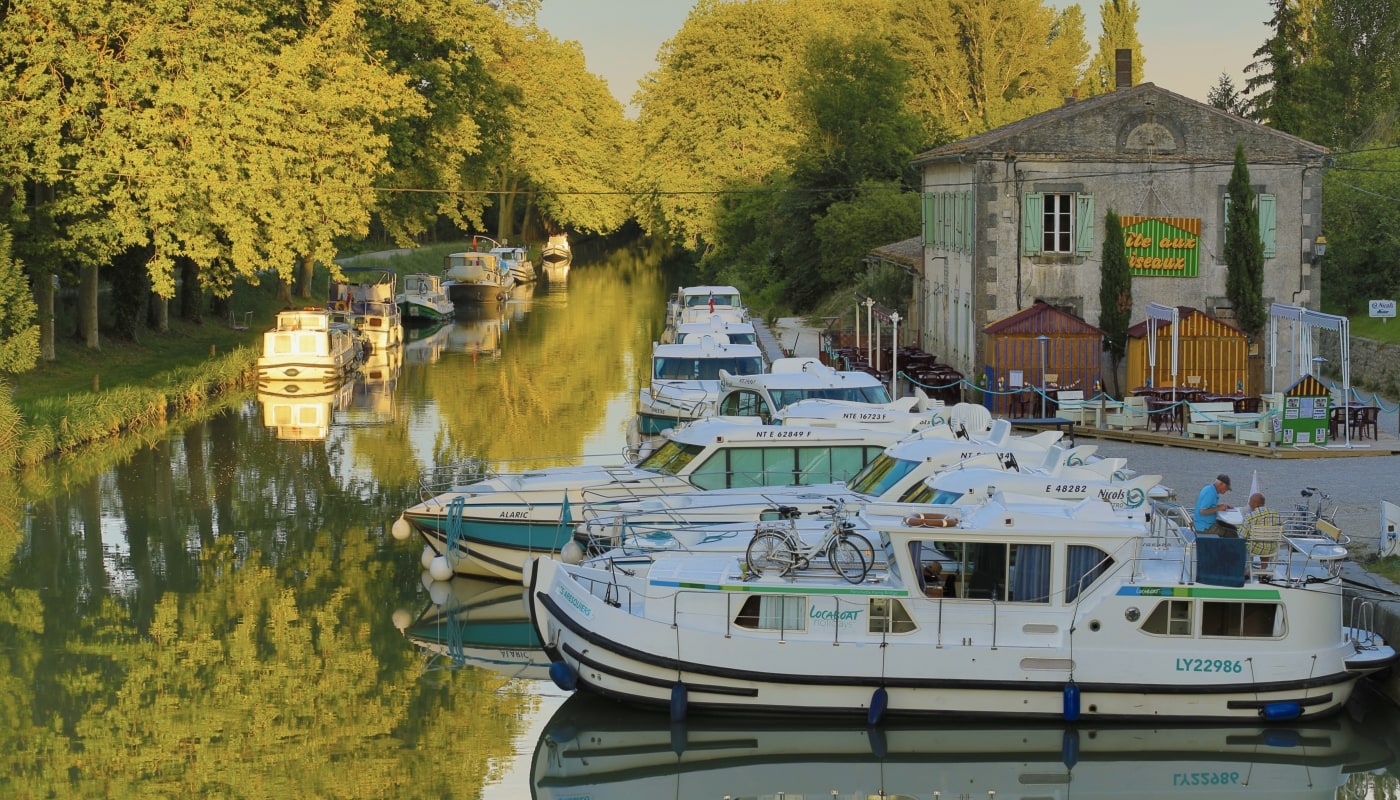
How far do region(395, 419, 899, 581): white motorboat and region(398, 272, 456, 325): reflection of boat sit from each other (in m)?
42.0

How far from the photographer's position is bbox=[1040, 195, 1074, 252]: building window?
118ft

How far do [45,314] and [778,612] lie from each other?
28465mm

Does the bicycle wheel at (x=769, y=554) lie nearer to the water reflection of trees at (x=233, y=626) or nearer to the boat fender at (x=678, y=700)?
the boat fender at (x=678, y=700)

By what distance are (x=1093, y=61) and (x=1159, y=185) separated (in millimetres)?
61915

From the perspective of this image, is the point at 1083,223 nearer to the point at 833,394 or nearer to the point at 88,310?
the point at 833,394

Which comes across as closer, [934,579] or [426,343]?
[934,579]

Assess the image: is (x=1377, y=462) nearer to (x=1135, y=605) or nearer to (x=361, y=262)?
(x=1135, y=605)

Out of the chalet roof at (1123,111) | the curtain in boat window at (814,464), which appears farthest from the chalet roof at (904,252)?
the curtain in boat window at (814,464)

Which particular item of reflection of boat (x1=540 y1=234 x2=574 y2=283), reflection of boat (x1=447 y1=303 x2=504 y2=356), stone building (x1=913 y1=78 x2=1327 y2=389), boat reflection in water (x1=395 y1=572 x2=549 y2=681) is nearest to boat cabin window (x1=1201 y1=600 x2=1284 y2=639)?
boat reflection in water (x1=395 y1=572 x2=549 y2=681)

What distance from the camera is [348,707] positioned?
18.1m

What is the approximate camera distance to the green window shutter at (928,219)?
4306 centimetres

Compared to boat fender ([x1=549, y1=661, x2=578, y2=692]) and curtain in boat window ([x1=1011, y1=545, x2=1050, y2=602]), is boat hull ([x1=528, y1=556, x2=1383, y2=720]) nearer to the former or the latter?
curtain in boat window ([x1=1011, y1=545, x2=1050, y2=602])

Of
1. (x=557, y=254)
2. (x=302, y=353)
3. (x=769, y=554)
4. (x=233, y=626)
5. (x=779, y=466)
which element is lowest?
(x=233, y=626)

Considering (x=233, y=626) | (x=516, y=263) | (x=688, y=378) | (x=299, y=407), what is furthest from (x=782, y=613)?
(x=516, y=263)
